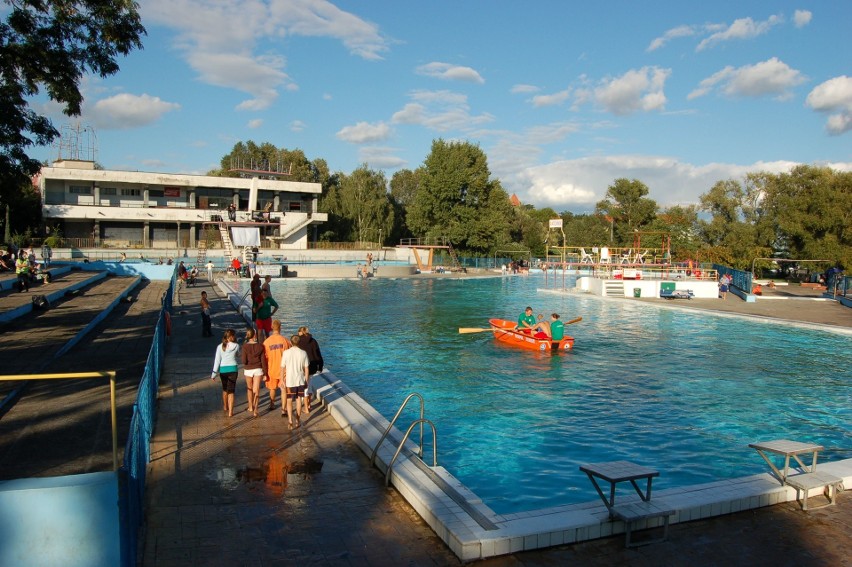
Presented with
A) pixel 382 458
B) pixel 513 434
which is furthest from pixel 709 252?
pixel 382 458

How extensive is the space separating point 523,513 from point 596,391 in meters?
9.63

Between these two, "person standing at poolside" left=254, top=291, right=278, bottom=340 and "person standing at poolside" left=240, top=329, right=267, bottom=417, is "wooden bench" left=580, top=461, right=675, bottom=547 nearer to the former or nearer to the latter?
"person standing at poolside" left=240, top=329, right=267, bottom=417

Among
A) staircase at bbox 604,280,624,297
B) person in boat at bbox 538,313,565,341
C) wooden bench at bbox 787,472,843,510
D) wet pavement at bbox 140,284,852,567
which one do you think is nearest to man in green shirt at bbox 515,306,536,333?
person in boat at bbox 538,313,565,341

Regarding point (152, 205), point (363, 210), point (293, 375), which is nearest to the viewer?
point (293, 375)

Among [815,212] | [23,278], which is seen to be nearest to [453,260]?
[815,212]

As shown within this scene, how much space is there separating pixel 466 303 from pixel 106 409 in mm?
27850

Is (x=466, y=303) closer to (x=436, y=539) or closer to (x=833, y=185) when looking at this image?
(x=436, y=539)

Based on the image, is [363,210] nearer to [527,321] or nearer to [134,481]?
[527,321]

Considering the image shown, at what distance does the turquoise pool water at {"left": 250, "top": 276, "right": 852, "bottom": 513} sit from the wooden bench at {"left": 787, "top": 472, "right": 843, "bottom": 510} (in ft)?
7.03

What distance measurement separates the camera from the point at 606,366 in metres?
19.8

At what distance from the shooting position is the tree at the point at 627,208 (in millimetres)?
92875

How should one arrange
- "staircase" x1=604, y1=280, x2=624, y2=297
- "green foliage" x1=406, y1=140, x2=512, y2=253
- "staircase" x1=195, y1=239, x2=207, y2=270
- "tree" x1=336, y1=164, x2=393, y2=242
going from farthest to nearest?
"tree" x1=336, y1=164, x2=393, y2=242 → "green foliage" x1=406, y1=140, x2=512, y2=253 → "staircase" x1=195, y1=239, x2=207, y2=270 → "staircase" x1=604, y1=280, x2=624, y2=297

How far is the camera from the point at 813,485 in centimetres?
841

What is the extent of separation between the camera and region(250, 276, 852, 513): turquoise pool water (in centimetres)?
1146
